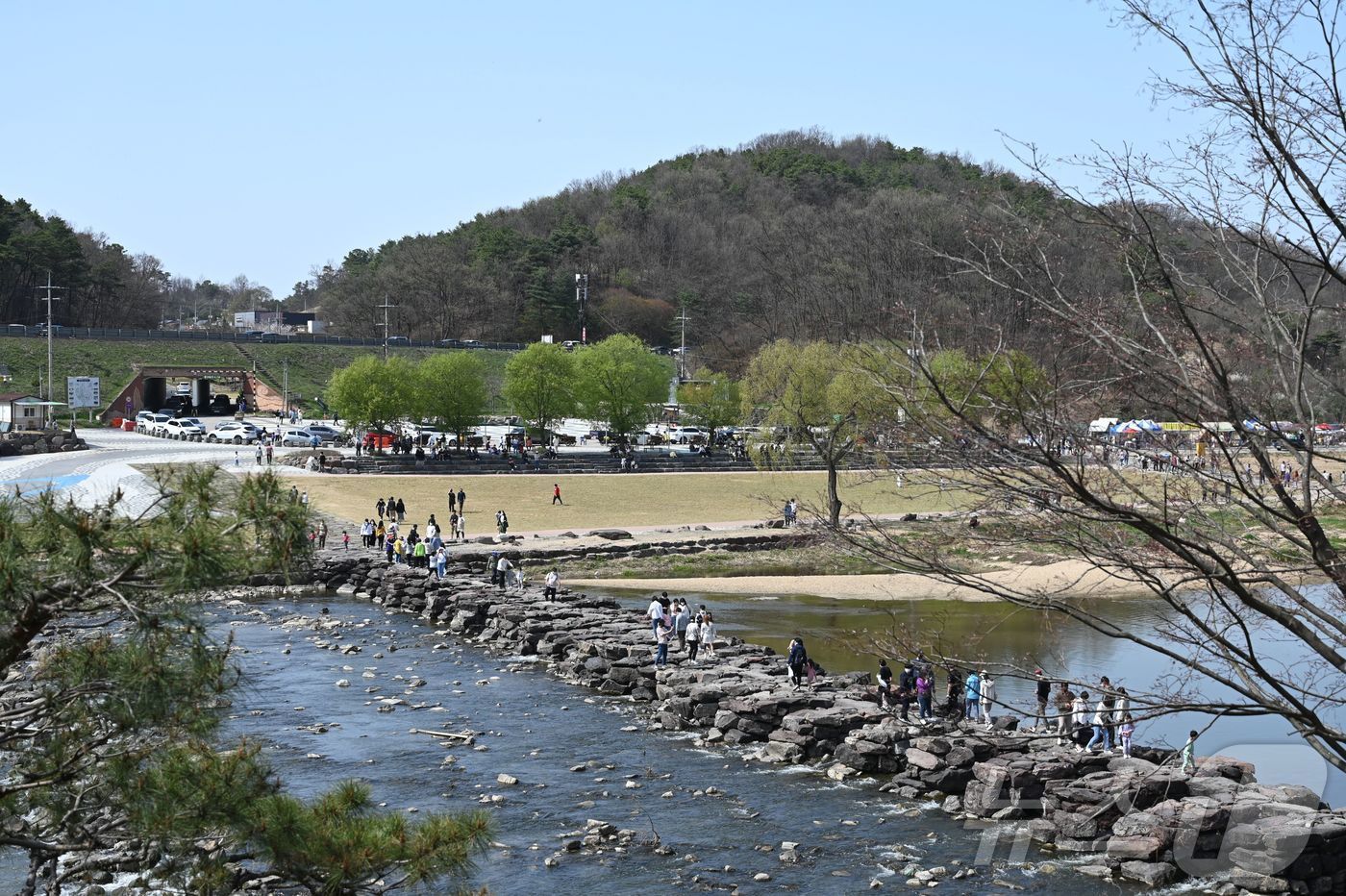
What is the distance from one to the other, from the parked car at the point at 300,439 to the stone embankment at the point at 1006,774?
1645 inches

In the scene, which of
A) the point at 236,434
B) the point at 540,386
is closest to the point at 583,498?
the point at 540,386

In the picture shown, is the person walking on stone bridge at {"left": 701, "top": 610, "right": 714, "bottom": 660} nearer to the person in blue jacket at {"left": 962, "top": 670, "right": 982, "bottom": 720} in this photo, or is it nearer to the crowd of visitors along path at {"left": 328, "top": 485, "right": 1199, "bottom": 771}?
the crowd of visitors along path at {"left": 328, "top": 485, "right": 1199, "bottom": 771}

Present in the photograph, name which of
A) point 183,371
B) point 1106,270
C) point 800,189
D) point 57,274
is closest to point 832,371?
point 183,371

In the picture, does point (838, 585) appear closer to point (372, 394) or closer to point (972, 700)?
point (972, 700)

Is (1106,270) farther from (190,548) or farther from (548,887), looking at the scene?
(548,887)

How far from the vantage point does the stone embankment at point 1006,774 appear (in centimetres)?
1567

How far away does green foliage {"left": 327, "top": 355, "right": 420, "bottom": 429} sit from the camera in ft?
221

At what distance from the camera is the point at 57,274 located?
104 metres

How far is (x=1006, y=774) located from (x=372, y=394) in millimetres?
53878

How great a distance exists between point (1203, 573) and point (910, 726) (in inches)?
604

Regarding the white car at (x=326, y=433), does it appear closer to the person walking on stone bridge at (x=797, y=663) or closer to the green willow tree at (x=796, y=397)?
the green willow tree at (x=796, y=397)

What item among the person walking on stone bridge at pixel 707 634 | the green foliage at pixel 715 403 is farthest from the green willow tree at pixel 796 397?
the person walking on stone bridge at pixel 707 634

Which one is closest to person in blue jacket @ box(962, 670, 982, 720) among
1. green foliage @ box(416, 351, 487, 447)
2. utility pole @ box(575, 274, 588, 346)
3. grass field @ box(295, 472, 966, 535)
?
grass field @ box(295, 472, 966, 535)

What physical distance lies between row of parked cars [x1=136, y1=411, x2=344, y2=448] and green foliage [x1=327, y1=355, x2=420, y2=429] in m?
2.61
